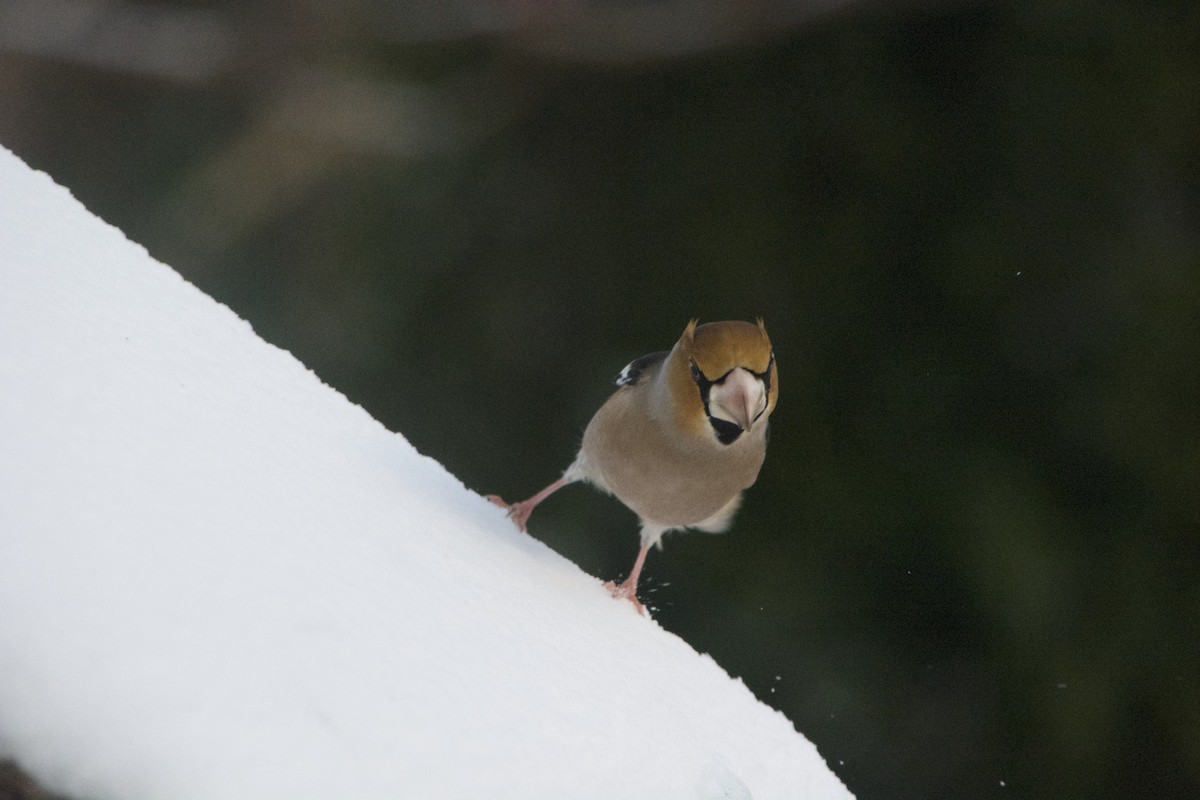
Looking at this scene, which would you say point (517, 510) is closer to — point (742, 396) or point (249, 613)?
point (742, 396)

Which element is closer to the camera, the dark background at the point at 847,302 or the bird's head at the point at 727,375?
the bird's head at the point at 727,375

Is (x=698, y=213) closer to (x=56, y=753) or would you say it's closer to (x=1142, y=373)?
(x=1142, y=373)

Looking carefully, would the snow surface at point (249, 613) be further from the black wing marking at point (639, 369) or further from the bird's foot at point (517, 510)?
the black wing marking at point (639, 369)

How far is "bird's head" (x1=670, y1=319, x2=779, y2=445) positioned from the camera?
8.49 feet

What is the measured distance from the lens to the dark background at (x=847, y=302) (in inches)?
167

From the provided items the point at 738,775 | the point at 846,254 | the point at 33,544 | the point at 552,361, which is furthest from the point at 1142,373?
the point at 33,544

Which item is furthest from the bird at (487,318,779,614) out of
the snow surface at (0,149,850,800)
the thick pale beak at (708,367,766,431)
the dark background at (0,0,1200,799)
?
the dark background at (0,0,1200,799)

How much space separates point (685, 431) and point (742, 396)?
0.23 metres

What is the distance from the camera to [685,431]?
2.79 meters

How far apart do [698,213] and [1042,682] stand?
2.07 m

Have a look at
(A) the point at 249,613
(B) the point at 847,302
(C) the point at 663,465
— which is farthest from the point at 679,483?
(B) the point at 847,302

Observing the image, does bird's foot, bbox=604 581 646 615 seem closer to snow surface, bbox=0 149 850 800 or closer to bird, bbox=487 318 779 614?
bird, bbox=487 318 779 614

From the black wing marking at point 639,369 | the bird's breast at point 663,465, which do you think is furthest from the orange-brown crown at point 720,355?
the black wing marking at point 639,369

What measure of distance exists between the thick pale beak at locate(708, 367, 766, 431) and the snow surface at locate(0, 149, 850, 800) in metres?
0.53
